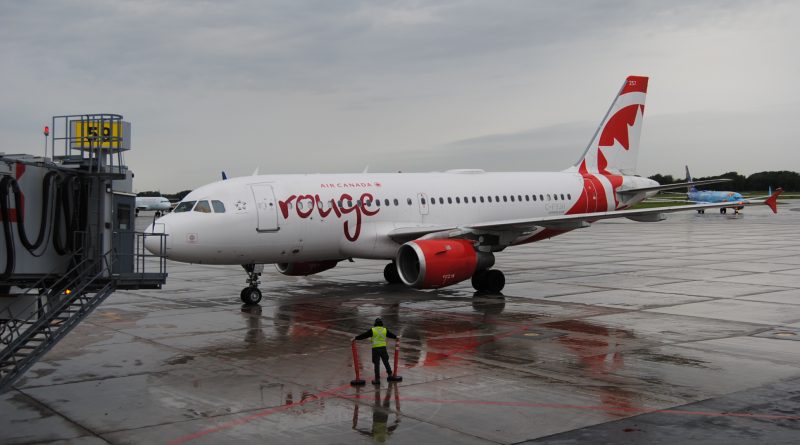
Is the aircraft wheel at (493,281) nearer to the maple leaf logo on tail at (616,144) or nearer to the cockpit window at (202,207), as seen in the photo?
the maple leaf logo on tail at (616,144)

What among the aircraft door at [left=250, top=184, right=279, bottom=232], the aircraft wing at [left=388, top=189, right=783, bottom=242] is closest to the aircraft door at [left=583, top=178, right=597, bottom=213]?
the aircraft wing at [left=388, top=189, right=783, bottom=242]

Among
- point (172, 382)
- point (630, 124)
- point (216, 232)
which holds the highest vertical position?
point (630, 124)

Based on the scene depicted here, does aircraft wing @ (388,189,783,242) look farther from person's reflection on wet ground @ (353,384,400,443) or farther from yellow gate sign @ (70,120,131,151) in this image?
yellow gate sign @ (70,120,131,151)

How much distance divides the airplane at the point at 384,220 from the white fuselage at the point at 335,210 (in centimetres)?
3

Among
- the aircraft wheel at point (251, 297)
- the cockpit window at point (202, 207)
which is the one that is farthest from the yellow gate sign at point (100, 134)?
the aircraft wheel at point (251, 297)

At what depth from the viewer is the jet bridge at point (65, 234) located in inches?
484

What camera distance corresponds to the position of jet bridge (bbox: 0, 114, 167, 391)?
484 inches

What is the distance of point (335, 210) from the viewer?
2512 cm

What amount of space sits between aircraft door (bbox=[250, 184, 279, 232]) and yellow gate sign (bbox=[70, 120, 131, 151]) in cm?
939

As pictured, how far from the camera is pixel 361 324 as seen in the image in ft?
66.6

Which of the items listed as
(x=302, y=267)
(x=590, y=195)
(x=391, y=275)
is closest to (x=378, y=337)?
(x=302, y=267)

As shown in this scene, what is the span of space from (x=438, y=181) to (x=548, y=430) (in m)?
18.3

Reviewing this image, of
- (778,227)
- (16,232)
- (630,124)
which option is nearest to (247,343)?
(16,232)

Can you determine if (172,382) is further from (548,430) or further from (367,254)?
(367,254)
